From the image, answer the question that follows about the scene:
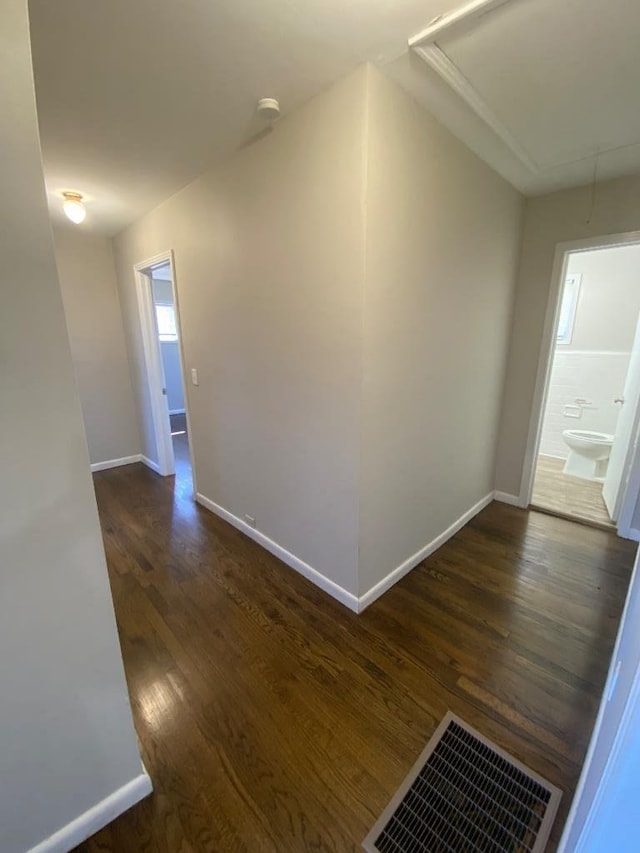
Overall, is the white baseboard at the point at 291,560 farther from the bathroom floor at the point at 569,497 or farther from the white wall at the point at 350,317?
the bathroom floor at the point at 569,497

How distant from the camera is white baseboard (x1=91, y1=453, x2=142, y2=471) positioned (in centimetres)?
392

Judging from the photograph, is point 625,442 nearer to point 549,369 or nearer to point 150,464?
point 549,369

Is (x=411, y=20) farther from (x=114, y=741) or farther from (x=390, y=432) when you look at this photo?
(x=114, y=741)

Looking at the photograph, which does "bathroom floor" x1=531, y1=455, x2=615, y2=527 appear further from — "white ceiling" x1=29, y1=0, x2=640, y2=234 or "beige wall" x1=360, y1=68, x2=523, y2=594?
"white ceiling" x1=29, y1=0, x2=640, y2=234

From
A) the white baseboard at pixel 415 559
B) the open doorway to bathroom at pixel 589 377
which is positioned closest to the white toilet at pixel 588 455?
the open doorway to bathroom at pixel 589 377

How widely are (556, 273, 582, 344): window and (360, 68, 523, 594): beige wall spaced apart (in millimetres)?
2096

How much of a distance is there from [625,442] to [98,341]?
499cm

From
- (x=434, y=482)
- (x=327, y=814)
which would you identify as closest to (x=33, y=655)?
(x=327, y=814)

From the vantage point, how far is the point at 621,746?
55 cm

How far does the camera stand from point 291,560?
2230 mm

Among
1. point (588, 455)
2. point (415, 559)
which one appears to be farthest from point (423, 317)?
point (588, 455)

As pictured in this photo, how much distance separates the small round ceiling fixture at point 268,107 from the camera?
1.54 m

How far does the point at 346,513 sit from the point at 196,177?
2.35m

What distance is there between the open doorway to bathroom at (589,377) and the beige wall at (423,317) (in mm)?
1249
